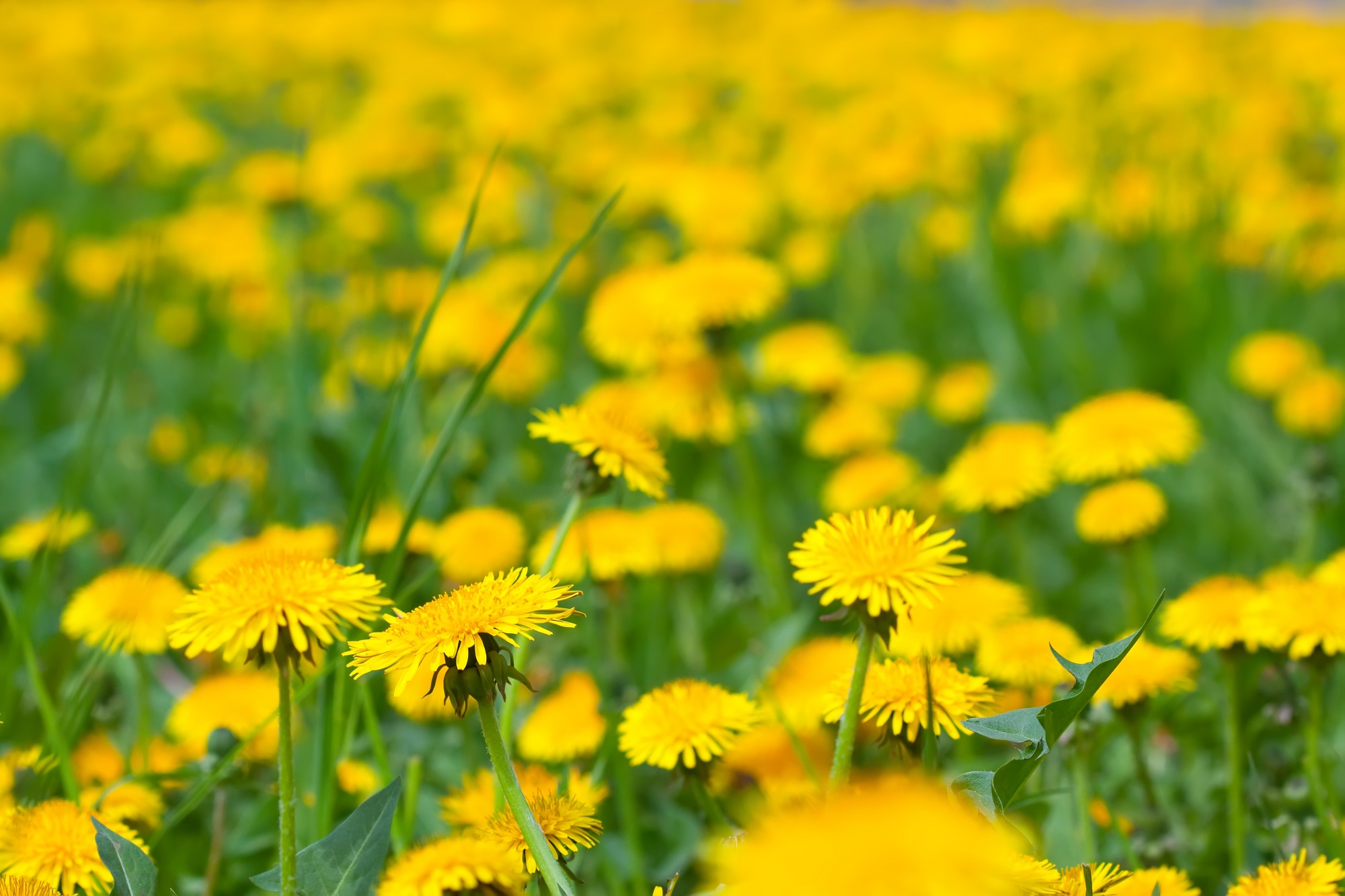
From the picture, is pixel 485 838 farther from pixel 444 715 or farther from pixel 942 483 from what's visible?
pixel 942 483

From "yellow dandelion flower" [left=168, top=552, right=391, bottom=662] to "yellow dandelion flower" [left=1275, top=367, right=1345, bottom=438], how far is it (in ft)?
6.45

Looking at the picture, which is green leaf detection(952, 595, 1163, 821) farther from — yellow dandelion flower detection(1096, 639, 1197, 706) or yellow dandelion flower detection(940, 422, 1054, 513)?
yellow dandelion flower detection(940, 422, 1054, 513)

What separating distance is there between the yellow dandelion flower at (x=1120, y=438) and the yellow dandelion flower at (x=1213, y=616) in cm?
41

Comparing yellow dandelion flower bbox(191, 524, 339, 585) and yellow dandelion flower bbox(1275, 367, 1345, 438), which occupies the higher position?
yellow dandelion flower bbox(1275, 367, 1345, 438)

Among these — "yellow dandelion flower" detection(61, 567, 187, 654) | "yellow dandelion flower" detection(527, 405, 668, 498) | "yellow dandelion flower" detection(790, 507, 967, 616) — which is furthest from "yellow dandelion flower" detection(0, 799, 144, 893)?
"yellow dandelion flower" detection(790, 507, 967, 616)

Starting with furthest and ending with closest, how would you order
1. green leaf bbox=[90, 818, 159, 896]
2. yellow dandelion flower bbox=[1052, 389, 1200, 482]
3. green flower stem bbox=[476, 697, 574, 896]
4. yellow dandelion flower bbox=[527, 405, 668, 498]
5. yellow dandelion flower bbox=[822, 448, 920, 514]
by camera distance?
yellow dandelion flower bbox=[822, 448, 920, 514] → yellow dandelion flower bbox=[1052, 389, 1200, 482] → yellow dandelion flower bbox=[527, 405, 668, 498] → green leaf bbox=[90, 818, 159, 896] → green flower stem bbox=[476, 697, 574, 896]

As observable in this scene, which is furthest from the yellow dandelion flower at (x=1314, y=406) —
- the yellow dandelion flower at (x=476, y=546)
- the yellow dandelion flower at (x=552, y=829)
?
the yellow dandelion flower at (x=552, y=829)

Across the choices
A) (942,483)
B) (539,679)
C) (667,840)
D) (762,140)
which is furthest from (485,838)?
(762,140)

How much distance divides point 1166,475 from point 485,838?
6.57 feet

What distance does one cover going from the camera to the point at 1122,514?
1674 mm

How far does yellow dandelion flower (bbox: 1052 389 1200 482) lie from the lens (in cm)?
176

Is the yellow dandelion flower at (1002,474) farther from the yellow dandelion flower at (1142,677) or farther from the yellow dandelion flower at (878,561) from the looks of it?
the yellow dandelion flower at (878,561)

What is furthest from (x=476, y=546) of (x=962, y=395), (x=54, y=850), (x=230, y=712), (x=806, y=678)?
(x=962, y=395)

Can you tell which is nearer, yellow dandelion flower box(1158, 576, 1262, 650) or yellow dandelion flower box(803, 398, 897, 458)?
yellow dandelion flower box(1158, 576, 1262, 650)
